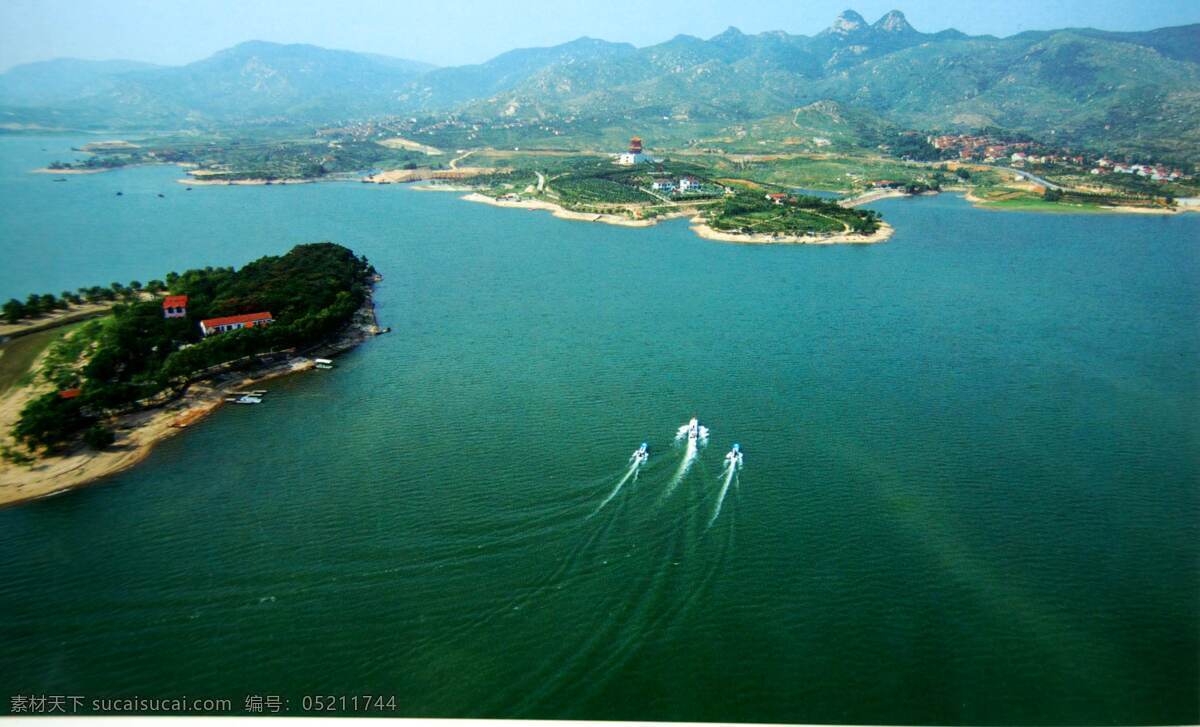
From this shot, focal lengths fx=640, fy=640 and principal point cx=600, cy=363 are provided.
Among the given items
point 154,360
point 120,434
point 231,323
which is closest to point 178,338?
point 231,323

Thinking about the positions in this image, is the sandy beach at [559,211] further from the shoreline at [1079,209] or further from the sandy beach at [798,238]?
the shoreline at [1079,209]

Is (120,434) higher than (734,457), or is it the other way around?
(120,434)

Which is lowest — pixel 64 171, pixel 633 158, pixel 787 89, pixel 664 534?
pixel 664 534

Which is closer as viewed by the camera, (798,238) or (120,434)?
(120,434)

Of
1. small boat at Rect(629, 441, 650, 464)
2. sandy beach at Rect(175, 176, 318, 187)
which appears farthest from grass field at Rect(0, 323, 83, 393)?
sandy beach at Rect(175, 176, 318, 187)

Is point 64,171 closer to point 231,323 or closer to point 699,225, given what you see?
point 231,323

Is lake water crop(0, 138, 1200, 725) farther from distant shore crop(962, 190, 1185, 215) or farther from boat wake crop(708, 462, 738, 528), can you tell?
distant shore crop(962, 190, 1185, 215)
